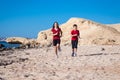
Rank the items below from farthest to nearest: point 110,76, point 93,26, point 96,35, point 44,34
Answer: point 44,34 → point 93,26 → point 96,35 → point 110,76

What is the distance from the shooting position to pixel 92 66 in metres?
13.6

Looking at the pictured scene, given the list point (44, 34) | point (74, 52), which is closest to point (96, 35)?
point (44, 34)

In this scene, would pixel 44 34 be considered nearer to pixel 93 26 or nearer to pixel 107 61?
pixel 93 26

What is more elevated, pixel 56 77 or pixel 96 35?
pixel 96 35

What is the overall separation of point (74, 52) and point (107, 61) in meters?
4.30

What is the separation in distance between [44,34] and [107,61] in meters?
44.7

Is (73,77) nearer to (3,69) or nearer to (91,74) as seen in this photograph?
(91,74)

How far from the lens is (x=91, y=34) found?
148 feet

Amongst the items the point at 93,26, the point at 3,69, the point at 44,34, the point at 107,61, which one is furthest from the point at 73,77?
the point at 44,34

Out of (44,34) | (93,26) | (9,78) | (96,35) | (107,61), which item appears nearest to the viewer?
(9,78)

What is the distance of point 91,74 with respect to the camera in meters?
11.4

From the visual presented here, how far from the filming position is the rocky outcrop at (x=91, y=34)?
38175 millimetres

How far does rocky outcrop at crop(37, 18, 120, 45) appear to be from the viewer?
38.2 meters

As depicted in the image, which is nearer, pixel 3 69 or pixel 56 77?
pixel 56 77
